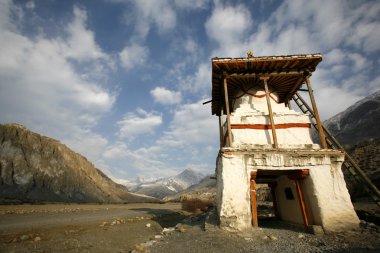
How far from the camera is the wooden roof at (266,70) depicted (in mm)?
11438

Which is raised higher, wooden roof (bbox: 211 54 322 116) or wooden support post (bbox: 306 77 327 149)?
wooden roof (bbox: 211 54 322 116)

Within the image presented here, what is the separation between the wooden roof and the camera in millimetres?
11438

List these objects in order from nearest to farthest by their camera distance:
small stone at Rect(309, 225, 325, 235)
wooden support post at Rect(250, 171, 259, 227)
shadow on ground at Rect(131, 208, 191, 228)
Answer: small stone at Rect(309, 225, 325, 235), wooden support post at Rect(250, 171, 259, 227), shadow on ground at Rect(131, 208, 191, 228)

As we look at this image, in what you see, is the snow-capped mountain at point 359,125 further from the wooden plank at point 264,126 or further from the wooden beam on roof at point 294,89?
the wooden plank at point 264,126

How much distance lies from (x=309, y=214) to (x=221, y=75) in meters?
7.74

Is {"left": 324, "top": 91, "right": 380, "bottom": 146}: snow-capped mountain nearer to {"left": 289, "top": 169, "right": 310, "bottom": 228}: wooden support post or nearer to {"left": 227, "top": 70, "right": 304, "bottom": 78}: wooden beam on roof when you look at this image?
{"left": 227, "top": 70, "right": 304, "bottom": 78}: wooden beam on roof

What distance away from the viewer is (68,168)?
63.0 m

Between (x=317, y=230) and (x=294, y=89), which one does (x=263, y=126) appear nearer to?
(x=294, y=89)

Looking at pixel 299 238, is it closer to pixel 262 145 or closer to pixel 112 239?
pixel 262 145

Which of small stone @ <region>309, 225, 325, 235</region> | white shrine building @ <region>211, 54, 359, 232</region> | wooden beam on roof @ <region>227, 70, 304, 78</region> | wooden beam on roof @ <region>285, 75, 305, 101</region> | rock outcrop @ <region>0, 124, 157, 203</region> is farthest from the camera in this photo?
rock outcrop @ <region>0, 124, 157, 203</region>

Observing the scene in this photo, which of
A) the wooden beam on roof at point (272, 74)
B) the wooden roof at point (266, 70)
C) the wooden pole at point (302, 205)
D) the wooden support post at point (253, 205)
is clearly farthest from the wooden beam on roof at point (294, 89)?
the wooden support post at point (253, 205)

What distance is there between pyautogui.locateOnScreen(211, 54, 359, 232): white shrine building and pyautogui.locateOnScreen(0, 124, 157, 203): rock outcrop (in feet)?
159

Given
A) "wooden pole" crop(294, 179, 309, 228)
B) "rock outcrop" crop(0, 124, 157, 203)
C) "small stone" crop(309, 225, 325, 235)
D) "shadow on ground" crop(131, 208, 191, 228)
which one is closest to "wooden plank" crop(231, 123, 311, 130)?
"wooden pole" crop(294, 179, 309, 228)

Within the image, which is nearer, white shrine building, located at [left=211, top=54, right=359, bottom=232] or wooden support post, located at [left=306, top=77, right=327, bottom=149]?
white shrine building, located at [left=211, top=54, right=359, bottom=232]
